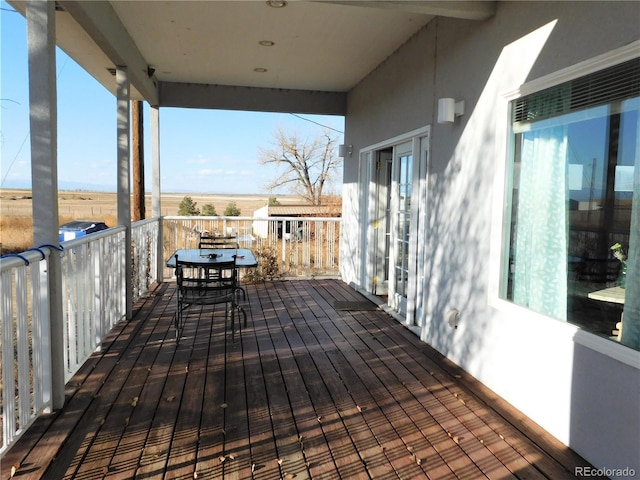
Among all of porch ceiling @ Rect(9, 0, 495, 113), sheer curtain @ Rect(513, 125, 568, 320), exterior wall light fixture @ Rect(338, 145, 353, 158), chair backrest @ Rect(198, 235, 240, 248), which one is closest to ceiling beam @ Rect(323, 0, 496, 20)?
porch ceiling @ Rect(9, 0, 495, 113)

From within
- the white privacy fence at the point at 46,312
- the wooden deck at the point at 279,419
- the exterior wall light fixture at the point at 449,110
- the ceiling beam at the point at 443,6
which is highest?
the ceiling beam at the point at 443,6

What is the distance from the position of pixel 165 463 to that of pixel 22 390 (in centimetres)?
84

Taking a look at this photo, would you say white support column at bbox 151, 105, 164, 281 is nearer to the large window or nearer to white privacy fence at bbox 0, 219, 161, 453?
white privacy fence at bbox 0, 219, 161, 453

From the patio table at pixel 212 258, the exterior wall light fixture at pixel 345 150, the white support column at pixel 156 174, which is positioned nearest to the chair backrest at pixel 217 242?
the patio table at pixel 212 258

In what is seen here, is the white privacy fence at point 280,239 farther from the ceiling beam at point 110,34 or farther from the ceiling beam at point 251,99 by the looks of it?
the ceiling beam at point 110,34

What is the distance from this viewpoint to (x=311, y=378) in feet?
10.5

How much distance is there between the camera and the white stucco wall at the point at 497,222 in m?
2.12

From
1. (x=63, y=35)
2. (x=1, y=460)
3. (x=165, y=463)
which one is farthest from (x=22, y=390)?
(x=63, y=35)

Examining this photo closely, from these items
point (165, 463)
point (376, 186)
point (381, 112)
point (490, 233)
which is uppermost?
point (381, 112)

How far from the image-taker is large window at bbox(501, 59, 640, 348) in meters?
2.15

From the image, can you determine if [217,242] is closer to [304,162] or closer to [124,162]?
[124,162]

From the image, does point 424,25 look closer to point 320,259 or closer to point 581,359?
point 581,359

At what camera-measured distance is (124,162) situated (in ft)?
14.9

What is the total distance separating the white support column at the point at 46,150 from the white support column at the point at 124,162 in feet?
6.45
